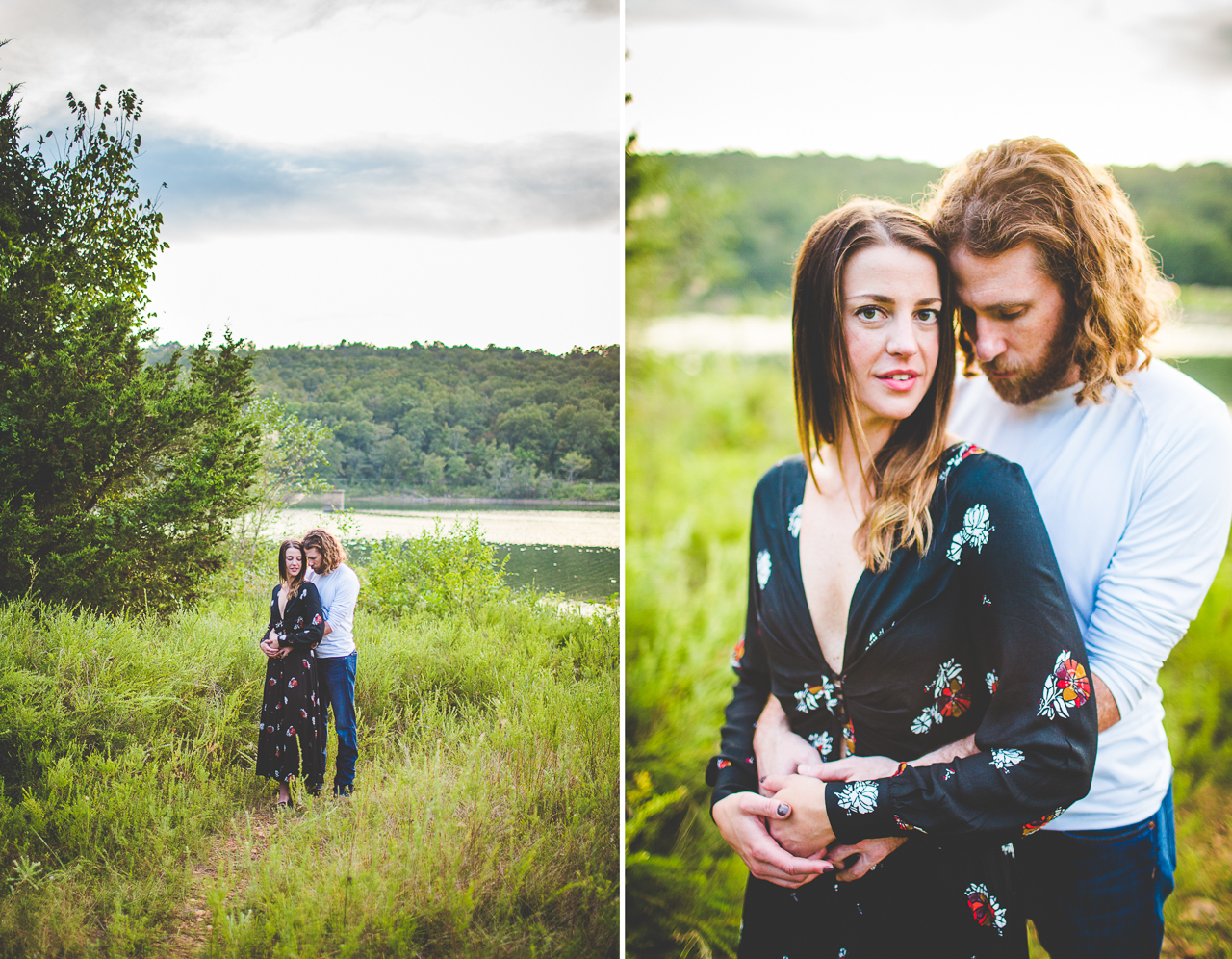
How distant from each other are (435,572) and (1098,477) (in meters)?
1.79

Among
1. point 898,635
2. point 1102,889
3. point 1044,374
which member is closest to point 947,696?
point 898,635

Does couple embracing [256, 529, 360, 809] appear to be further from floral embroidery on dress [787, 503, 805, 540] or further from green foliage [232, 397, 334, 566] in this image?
floral embroidery on dress [787, 503, 805, 540]

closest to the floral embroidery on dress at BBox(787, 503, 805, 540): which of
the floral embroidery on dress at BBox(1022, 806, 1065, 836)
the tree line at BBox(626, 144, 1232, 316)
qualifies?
the floral embroidery on dress at BBox(1022, 806, 1065, 836)

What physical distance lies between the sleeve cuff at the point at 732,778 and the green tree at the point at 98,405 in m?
1.54

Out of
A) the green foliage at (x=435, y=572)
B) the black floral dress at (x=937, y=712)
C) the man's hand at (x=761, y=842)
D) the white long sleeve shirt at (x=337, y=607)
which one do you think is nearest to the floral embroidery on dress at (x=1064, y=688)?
the black floral dress at (x=937, y=712)

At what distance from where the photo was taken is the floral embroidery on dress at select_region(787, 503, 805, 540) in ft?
5.13

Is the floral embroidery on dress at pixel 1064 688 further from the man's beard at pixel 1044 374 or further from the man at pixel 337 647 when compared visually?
the man at pixel 337 647

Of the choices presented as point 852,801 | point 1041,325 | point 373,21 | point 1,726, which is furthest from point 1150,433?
point 1,726

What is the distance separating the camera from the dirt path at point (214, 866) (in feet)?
6.61

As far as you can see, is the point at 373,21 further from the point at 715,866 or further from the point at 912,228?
the point at 715,866

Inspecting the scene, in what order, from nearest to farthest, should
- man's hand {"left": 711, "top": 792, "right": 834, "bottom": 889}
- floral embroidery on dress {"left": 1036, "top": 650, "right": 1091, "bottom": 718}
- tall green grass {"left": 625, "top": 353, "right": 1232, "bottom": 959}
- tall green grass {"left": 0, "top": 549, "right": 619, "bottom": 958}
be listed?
1. floral embroidery on dress {"left": 1036, "top": 650, "right": 1091, "bottom": 718}
2. man's hand {"left": 711, "top": 792, "right": 834, "bottom": 889}
3. tall green grass {"left": 0, "top": 549, "right": 619, "bottom": 958}
4. tall green grass {"left": 625, "top": 353, "right": 1232, "bottom": 959}

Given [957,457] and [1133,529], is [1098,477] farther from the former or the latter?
[957,457]

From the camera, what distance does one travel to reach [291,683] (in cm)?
213

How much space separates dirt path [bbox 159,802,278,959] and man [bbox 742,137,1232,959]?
1414 mm
